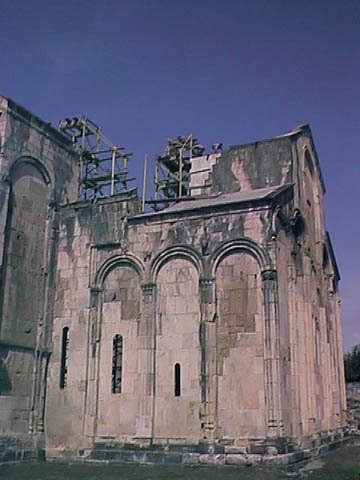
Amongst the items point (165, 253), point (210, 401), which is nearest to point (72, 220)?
point (165, 253)

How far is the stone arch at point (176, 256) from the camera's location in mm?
18297

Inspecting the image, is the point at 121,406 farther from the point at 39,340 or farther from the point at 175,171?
the point at 175,171

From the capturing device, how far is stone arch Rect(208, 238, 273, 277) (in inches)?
683

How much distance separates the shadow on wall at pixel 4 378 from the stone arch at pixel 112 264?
3844mm

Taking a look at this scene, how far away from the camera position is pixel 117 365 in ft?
61.1

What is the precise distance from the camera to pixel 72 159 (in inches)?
872

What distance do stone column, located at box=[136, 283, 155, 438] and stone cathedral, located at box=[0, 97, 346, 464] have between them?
0.05m

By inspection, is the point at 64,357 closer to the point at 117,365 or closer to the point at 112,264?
the point at 117,365

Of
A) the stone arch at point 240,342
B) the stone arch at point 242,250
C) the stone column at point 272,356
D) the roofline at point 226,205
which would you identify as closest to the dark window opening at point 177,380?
the stone arch at point 240,342

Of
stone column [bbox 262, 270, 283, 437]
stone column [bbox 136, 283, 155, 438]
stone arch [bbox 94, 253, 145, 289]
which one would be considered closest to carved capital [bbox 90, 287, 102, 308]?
stone arch [bbox 94, 253, 145, 289]

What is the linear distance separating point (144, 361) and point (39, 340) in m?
3.89

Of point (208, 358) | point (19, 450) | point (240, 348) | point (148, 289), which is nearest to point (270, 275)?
point (240, 348)

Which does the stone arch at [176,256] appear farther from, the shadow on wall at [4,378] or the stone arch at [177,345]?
the shadow on wall at [4,378]

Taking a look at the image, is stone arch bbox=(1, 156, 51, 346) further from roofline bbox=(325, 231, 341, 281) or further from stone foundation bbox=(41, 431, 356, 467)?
roofline bbox=(325, 231, 341, 281)
